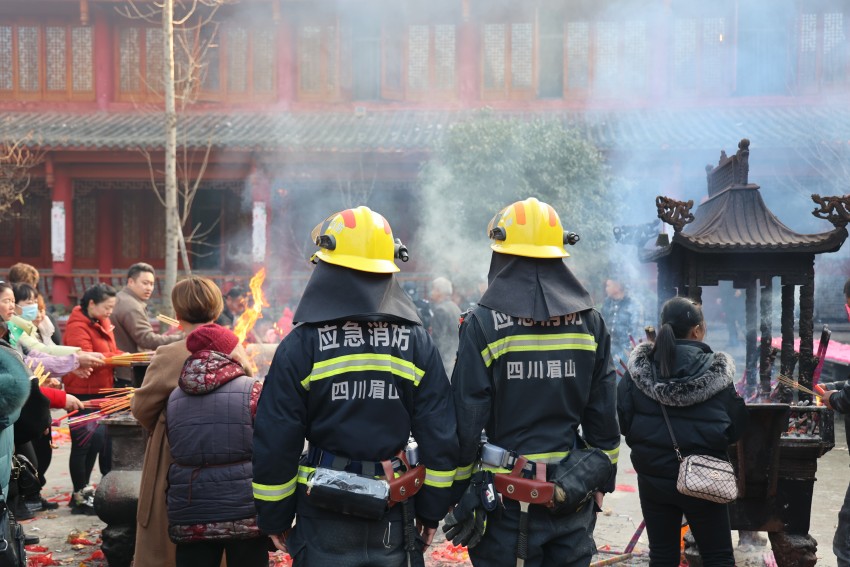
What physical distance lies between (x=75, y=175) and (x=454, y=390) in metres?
15.2

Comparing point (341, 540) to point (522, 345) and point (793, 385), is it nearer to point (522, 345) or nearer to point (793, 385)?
point (522, 345)

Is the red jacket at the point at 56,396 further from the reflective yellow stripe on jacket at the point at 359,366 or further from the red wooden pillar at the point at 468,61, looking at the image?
the red wooden pillar at the point at 468,61

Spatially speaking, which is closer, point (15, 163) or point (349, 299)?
point (349, 299)

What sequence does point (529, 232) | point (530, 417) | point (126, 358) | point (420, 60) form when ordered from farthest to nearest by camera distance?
point (420, 60) < point (126, 358) < point (529, 232) < point (530, 417)

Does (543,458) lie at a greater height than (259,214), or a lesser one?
lesser

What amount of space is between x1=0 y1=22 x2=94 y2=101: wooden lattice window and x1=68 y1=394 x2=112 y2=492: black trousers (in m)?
13.4

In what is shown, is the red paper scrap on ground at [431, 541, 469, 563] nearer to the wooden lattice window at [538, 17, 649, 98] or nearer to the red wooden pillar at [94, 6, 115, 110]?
the wooden lattice window at [538, 17, 649, 98]

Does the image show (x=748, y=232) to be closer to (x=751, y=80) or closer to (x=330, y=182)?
(x=330, y=182)

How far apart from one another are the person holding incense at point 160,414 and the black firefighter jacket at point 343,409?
86cm

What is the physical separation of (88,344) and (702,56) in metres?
13.9

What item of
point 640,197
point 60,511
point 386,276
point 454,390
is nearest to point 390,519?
point 454,390

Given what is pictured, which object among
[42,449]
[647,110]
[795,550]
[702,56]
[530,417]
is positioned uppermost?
[702,56]

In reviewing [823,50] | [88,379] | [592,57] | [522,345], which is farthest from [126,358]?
[823,50]

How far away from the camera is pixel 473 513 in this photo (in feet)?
9.75
